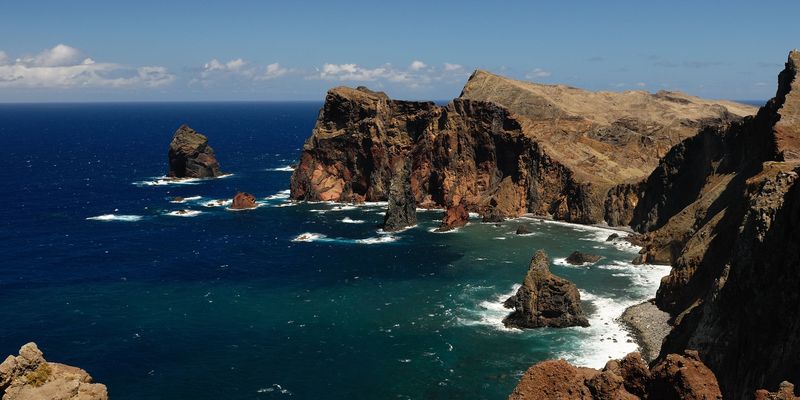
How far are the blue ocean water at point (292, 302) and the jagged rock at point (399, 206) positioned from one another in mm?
4343

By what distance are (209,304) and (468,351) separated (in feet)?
131

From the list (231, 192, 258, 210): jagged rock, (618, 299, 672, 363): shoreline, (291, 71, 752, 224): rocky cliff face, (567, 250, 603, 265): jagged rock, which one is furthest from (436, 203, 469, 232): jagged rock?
(618, 299, 672, 363): shoreline

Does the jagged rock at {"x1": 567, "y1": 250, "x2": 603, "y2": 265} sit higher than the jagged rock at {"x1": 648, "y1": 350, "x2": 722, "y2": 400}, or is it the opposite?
the jagged rock at {"x1": 648, "y1": 350, "x2": 722, "y2": 400}

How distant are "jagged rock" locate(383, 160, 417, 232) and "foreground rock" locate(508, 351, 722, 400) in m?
120

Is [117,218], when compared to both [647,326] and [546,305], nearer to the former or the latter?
[546,305]

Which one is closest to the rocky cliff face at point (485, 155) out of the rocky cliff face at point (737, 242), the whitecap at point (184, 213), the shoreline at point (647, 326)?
the rocky cliff face at point (737, 242)

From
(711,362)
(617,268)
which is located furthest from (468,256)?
(711,362)

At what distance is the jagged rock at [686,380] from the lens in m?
28.2

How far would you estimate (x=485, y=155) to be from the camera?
180 meters

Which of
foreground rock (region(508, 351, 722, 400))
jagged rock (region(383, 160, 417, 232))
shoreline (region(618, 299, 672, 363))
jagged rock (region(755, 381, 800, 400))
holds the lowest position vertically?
shoreline (region(618, 299, 672, 363))

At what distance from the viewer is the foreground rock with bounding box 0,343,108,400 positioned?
117 ft

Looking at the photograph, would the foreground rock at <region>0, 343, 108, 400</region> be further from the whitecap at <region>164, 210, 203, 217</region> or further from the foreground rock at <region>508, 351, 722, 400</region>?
the whitecap at <region>164, 210, 203, 217</region>

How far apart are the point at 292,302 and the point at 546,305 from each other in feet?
118

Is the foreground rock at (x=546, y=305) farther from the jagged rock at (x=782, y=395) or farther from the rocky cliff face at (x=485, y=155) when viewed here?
the rocky cliff face at (x=485, y=155)
